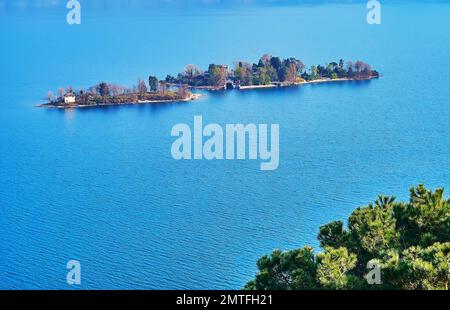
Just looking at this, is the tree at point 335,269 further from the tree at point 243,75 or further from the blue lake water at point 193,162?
the tree at point 243,75

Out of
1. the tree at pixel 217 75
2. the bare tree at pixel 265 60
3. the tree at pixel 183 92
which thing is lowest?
the tree at pixel 183 92

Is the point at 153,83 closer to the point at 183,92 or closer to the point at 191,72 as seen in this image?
the point at 183,92

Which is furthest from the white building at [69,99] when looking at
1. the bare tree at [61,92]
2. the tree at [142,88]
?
the tree at [142,88]

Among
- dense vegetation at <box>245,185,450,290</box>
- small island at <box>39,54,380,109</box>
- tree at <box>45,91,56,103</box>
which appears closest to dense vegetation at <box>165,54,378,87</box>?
small island at <box>39,54,380,109</box>

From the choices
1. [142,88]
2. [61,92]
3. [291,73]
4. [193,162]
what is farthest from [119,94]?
[193,162]

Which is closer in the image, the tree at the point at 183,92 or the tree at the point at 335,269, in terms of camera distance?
the tree at the point at 335,269

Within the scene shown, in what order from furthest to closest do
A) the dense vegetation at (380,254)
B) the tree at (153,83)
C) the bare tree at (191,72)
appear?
1. the bare tree at (191,72)
2. the tree at (153,83)
3. the dense vegetation at (380,254)

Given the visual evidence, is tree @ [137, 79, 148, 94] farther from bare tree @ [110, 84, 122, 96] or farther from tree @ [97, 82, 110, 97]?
tree @ [97, 82, 110, 97]
